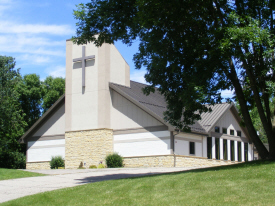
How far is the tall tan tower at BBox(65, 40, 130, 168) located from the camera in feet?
104

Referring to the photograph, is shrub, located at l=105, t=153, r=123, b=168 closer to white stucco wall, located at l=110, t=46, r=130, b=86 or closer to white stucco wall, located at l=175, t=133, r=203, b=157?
white stucco wall, located at l=175, t=133, r=203, b=157

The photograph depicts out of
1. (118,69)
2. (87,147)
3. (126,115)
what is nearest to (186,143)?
(126,115)

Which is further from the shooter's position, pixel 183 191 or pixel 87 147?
pixel 87 147

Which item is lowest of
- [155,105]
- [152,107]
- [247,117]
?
[247,117]

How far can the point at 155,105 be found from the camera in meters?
33.1

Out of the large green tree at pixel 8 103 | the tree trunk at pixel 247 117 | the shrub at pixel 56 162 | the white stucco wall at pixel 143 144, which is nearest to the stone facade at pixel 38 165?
the shrub at pixel 56 162

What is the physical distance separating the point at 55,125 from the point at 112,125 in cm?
615

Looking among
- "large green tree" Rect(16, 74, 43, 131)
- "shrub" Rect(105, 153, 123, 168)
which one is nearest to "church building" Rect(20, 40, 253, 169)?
"shrub" Rect(105, 153, 123, 168)

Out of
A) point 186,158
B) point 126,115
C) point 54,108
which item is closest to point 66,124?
point 54,108

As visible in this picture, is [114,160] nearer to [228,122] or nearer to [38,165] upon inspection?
[38,165]

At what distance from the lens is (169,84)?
1853 cm

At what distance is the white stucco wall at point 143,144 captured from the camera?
2995 cm

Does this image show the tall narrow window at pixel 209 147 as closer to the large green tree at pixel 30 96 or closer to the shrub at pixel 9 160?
the shrub at pixel 9 160

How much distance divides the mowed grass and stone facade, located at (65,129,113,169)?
52.6 feet
